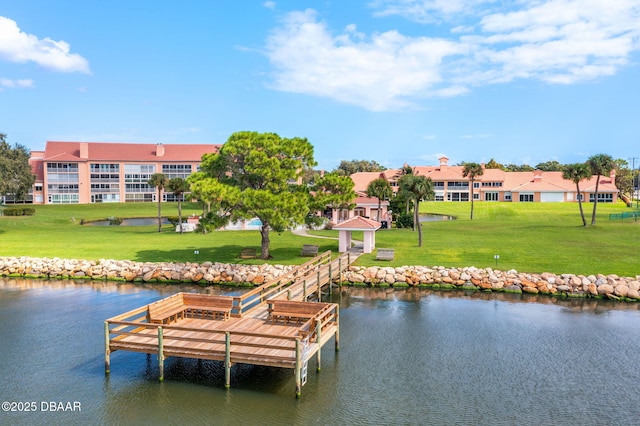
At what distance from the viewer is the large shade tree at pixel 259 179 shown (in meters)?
37.7

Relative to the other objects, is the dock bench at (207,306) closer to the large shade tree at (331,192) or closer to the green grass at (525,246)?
the large shade tree at (331,192)

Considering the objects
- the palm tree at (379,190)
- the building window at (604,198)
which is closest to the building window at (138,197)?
the palm tree at (379,190)

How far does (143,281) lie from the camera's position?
38.1m

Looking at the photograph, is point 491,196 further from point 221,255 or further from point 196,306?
point 196,306

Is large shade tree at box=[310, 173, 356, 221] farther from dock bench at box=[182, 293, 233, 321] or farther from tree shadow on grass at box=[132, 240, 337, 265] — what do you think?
dock bench at box=[182, 293, 233, 321]

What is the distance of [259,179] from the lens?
133ft

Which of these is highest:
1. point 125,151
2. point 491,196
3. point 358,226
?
point 125,151

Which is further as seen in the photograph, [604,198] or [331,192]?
[604,198]

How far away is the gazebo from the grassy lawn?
2295 millimetres

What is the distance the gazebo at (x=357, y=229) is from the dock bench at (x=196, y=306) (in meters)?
21.4

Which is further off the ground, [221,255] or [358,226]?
[358,226]

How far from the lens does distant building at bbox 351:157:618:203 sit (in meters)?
106

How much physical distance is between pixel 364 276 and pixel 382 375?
56.9 ft

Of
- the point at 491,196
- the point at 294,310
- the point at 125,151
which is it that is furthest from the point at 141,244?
the point at 491,196
